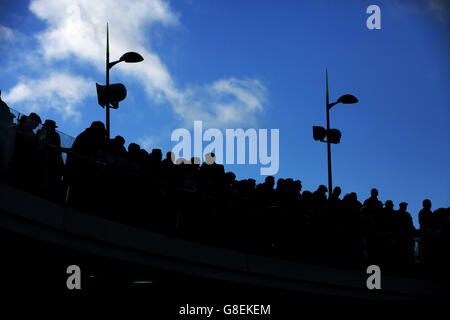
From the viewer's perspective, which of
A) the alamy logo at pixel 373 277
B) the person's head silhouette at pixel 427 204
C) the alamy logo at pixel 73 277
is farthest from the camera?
the person's head silhouette at pixel 427 204

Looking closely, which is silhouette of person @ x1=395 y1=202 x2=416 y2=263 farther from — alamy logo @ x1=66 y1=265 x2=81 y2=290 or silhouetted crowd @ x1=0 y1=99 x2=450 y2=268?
alamy logo @ x1=66 y1=265 x2=81 y2=290

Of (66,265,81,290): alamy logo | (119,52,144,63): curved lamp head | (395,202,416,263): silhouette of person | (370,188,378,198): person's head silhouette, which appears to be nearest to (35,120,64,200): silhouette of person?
(66,265,81,290): alamy logo

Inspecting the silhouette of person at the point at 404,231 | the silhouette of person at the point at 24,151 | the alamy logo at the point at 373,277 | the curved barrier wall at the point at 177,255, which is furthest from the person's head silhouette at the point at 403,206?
the silhouette of person at the point at 24,151

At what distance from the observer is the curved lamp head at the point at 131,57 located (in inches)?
563

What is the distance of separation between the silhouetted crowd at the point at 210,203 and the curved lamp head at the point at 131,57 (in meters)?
4.40

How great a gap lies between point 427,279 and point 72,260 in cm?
926

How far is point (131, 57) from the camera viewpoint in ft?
47.1

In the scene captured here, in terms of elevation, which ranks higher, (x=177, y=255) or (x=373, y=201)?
(x=373, y=201)

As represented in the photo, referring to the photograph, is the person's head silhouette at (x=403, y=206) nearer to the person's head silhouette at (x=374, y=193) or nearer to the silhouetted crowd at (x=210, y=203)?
the silhouetted crowd at (x=210, y=203)

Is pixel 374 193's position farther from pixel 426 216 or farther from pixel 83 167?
pixel 83 167

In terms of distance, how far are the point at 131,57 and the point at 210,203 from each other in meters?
5.25

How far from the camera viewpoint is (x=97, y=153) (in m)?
8.84

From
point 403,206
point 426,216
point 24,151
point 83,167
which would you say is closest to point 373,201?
point 403,206
